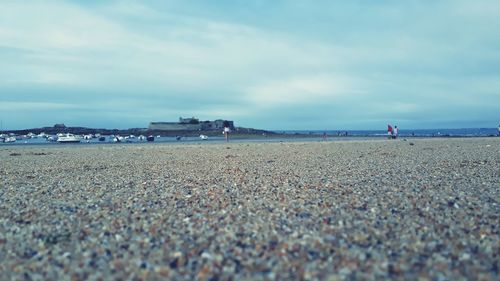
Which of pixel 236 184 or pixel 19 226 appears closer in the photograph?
pixel 19 226

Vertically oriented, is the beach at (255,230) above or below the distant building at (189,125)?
below

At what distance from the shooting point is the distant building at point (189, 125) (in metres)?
101

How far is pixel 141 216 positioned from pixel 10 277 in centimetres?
280

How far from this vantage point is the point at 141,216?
24.7ft

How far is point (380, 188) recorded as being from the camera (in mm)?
10219

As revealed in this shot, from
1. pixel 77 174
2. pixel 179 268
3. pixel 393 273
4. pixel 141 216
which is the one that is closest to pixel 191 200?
pixel 141 216

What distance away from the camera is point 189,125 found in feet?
335

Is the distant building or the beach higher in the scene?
Answer: the distant building

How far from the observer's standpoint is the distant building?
10144 centimetres

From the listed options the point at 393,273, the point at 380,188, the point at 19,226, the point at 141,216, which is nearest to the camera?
the point at 393,273

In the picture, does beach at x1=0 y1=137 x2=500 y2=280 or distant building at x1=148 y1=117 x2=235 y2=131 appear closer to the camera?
beach at x1=0 y1=137 x2=500 y2=280

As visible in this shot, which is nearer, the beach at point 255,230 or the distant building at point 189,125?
the beach at point 255,230

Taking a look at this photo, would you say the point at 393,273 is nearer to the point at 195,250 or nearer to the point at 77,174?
the point at 195,250

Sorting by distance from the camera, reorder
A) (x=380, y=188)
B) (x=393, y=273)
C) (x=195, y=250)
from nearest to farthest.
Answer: (x=393, y=273)
(x=195, y=250)
(x=380, y=188)
